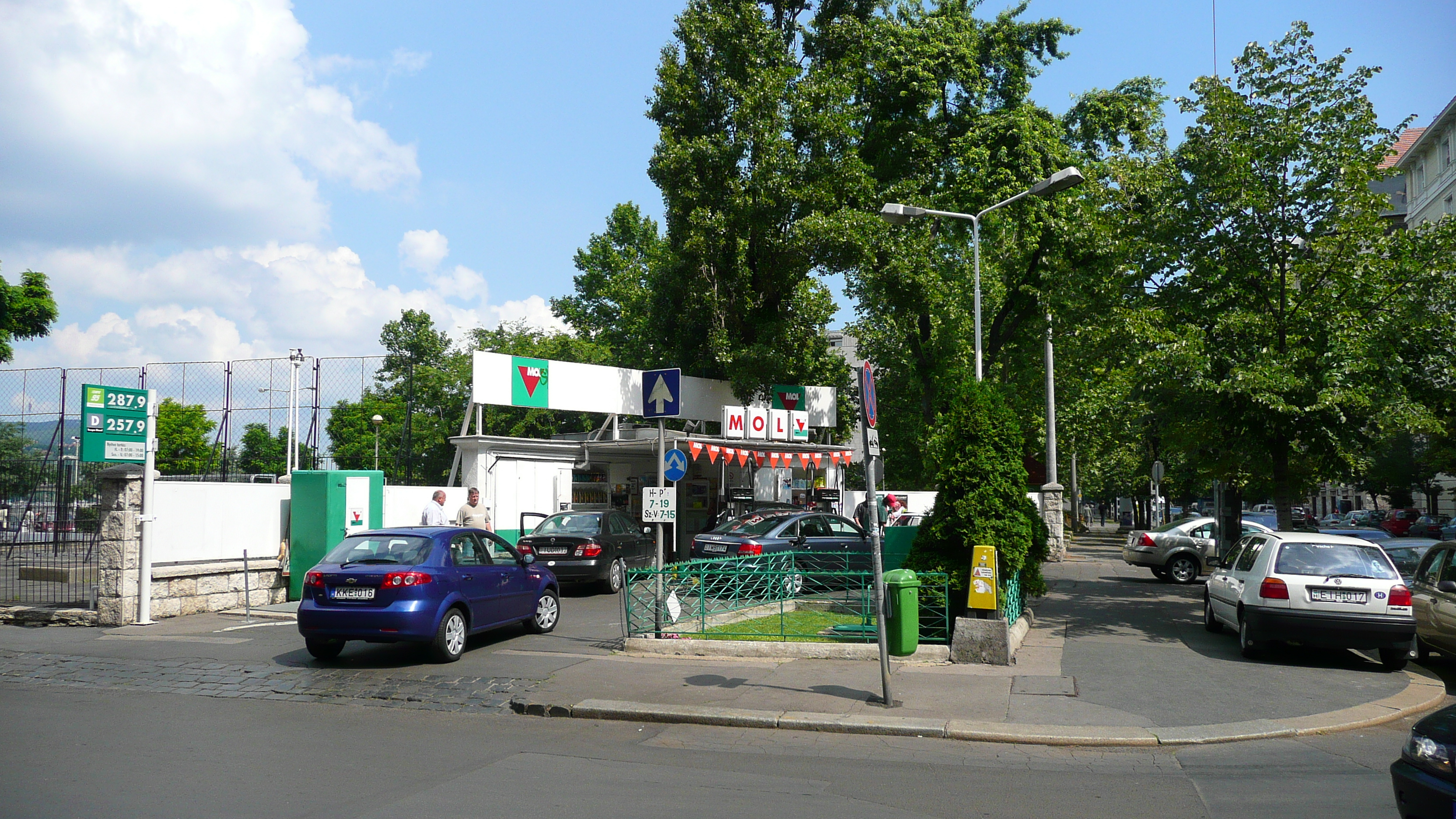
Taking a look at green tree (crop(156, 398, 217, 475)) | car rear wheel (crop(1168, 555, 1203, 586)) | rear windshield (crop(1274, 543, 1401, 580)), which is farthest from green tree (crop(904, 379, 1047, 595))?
green tree (crop(156, 398, 217, 475))

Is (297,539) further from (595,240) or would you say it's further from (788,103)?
(595,240)

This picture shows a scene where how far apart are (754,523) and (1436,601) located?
10074 mm

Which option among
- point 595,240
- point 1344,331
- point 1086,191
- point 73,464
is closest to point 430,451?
point 595,240

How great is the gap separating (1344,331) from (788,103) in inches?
629

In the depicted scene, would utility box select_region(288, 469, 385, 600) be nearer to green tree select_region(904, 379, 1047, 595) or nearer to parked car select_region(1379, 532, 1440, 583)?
green tree select_region(904, 379, 1047, 595)

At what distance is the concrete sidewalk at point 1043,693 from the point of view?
806 centimetres

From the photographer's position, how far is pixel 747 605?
1337 cm

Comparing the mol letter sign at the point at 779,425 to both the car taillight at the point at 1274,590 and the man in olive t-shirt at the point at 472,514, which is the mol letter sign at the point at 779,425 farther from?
the car taillight at the point at 1274,590

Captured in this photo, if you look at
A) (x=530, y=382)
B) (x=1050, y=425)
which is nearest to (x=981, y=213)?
(x=530, y=382)

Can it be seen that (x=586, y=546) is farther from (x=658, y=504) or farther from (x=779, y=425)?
(x=779, y=425)

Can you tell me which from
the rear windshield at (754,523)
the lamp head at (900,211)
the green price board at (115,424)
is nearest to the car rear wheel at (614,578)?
the rear windshield at (754,523)

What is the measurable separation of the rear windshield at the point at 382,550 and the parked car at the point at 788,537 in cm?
618

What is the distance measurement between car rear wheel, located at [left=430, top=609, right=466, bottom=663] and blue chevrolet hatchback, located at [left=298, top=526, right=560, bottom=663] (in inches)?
0.4

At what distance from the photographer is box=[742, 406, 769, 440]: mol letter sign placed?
24.1 meters
